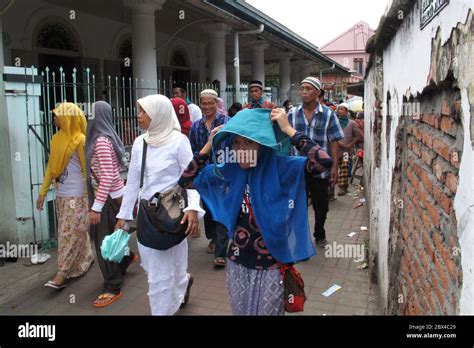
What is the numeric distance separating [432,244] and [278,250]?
78 centimetres

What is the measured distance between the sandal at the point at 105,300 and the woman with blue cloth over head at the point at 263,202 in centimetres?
182

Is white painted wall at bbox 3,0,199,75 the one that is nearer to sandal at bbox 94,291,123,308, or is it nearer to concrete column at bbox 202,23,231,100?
concrete column at bbox 202,23,231,100

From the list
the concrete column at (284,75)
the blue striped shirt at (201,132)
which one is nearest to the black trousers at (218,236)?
the blue striped shirt at (201,132)

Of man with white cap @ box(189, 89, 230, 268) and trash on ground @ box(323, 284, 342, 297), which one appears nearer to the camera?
trash on ground @ box(323, 284, 342, 297)

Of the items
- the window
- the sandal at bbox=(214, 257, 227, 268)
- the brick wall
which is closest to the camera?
the brick wall

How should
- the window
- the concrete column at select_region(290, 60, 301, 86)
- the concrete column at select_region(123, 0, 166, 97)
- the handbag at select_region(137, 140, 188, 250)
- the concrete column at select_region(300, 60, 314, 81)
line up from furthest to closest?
the window < the concrete column at select_region(300, 60, 314, 81) < the concrete column at select_region(290, 60, 301, 86) < the concrete column at select_region(123, 0, 166, 97) < the handbag at select_region(137, 140, 188, 250)

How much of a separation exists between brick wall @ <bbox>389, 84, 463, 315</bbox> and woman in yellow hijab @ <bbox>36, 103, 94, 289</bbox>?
118 inches

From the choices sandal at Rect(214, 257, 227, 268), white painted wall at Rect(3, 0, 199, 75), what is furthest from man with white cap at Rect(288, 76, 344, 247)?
white painted wall at Rect(3, 0, 199, 75)

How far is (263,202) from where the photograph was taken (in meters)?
2.41

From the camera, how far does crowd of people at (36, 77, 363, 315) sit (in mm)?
2404

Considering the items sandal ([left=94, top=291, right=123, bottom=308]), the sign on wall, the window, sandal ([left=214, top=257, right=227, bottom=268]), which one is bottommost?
sandal ([left=94, top=291, right=123, bottom=308])

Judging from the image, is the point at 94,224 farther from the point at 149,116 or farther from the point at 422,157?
the point at 422,157

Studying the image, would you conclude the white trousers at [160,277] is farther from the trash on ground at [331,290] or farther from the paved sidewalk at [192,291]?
the trash on ground at [331,290]

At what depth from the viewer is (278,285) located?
8.15ft
